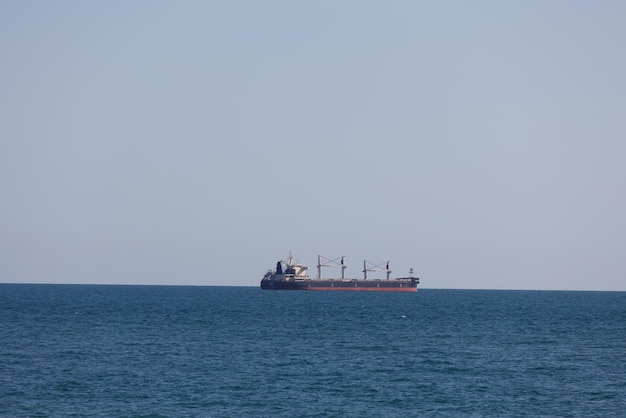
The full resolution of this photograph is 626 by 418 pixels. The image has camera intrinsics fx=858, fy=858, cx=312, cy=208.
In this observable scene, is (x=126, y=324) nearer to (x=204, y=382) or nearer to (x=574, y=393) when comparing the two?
(x=204, y=382)

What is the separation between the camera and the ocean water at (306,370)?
52.1 meters

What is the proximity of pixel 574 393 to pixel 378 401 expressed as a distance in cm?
1379

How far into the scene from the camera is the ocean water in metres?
52.1

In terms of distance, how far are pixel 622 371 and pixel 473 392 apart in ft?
55.6

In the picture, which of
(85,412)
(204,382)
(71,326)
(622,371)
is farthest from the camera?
(71,326)

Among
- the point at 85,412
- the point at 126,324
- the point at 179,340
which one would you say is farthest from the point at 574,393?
the point at 126,324

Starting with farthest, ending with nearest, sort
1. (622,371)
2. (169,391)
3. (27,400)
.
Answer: (622,371) < (169,391) < (27,400)

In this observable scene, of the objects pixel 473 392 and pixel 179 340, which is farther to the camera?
pixel 179 340

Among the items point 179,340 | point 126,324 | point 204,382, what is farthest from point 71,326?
point 204,382

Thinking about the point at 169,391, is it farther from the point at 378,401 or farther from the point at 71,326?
the point at 71,326

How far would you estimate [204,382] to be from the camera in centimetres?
6016

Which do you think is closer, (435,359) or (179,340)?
(435,359)

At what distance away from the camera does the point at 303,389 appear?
57812 millimetres

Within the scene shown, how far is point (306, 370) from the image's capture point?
66312 mm
